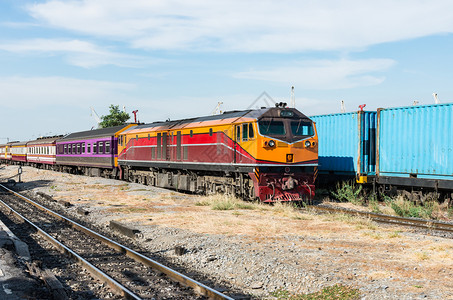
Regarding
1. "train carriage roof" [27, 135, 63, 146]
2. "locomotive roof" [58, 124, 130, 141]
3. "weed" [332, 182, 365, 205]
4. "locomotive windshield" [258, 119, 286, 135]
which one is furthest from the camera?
"train carriage roof" [27, 135, 63, 146]

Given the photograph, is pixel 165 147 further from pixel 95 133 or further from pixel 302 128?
pixel 95 133

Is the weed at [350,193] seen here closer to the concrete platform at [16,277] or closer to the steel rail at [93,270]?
the steel rail at [93,270]

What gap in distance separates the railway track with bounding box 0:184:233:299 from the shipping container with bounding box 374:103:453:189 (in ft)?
36.4

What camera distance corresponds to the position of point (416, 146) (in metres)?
16.7

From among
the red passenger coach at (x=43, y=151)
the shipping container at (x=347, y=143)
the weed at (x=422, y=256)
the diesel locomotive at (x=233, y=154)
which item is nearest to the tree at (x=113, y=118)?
the red passenger coach at (x=43, y=151)

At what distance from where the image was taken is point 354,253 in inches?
375

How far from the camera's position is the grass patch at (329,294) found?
6.81m

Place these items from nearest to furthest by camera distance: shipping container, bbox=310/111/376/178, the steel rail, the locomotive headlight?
the steel rail
the locomotive headlight
shipping container, bbox=310/111/376/178

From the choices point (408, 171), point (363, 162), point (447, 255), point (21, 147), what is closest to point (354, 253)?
point (447, 255)

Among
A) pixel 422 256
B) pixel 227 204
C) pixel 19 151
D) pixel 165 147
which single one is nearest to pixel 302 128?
pixel 227 204

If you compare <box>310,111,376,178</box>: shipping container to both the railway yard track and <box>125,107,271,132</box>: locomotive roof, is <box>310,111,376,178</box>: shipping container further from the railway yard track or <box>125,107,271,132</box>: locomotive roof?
<box>125,107,271,132</box>: locomotive roof

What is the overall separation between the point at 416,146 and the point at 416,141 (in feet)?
0.61

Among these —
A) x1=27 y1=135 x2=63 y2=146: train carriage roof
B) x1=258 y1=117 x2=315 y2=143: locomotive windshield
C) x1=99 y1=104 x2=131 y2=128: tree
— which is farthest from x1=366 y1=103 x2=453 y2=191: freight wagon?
x1=99 y1=104 x2=131 y2=128: tree

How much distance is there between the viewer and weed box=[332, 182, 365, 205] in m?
18.6
